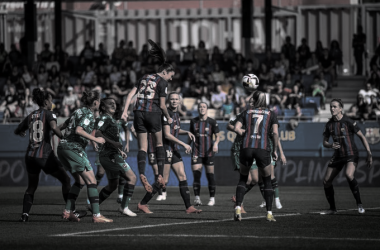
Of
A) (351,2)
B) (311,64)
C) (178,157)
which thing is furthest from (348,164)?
(351,2)

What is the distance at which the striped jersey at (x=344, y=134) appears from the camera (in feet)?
43.7

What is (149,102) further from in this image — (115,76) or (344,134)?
(115,76)

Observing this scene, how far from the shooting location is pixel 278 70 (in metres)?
27.4

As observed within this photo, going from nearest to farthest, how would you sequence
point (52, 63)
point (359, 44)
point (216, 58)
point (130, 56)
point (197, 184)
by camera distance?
point (197, 184)
point (359, 44)
point (216, 58)
point (52, 63)
point (130, 56)

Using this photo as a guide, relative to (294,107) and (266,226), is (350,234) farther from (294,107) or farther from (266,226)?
(294,107)

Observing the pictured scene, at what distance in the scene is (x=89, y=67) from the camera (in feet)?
95.3

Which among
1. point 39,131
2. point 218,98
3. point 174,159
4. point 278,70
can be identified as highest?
point 278,70

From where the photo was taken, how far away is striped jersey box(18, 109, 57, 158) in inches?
463

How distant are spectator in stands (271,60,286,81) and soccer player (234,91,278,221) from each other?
15537 mm

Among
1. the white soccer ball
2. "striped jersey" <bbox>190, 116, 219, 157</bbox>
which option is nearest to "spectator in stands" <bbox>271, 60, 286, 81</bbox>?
"striped jersey" <bbox>190, 116, 219, 157</bbox>

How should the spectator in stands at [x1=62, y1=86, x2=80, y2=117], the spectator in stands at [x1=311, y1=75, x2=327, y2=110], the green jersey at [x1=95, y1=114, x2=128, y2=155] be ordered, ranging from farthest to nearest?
the spectator in stands at [x1=311, y1=75, x2=327, y2=110]
the spectator in stands at [x1=62, y1=86, x2=80, y2=117]
the green jersey at [x1=95, y1=114, x2=128, y2=155]

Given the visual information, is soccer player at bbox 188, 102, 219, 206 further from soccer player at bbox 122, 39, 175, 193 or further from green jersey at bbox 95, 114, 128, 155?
green jersey at bbox 95, 114, 128, 155

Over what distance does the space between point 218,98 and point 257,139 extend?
14.1m

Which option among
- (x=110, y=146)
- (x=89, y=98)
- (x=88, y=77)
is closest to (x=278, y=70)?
(x=88, y=77)
